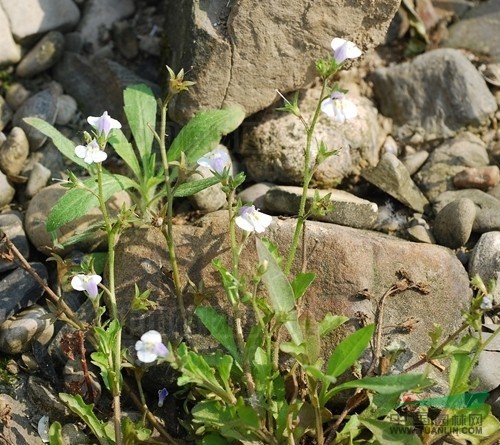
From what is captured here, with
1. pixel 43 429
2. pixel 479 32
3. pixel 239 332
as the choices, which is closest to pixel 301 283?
pixel 239 332

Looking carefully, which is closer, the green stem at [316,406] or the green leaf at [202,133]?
the green stem at [316,406]

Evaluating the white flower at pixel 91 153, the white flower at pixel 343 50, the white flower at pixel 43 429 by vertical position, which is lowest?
the white flower at pixel 43 429

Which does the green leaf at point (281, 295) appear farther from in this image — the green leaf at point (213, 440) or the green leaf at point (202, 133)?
the green leaf at point (202, 133)

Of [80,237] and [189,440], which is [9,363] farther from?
[189,440]

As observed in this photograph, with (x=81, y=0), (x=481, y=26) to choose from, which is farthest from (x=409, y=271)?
(x=81, y=0)

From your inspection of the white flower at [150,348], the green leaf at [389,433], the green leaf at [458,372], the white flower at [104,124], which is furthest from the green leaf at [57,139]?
the green leaf at [458,372]

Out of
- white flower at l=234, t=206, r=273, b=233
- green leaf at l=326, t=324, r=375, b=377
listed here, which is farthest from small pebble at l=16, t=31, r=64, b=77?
green leaf at l=326, t=324, r=375, b=377

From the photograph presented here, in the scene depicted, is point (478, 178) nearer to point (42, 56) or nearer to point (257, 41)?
Answer: point (257, 41)
